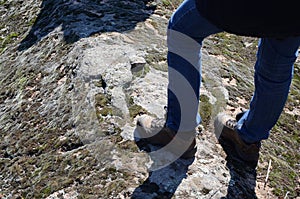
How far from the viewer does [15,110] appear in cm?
436

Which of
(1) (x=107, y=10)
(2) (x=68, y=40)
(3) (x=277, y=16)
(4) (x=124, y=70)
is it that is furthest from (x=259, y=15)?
(1) (x=107, y=10)

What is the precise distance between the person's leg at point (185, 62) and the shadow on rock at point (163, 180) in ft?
0.94

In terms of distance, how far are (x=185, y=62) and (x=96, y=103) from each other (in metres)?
1.05

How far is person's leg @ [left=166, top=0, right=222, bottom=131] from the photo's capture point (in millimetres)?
2987

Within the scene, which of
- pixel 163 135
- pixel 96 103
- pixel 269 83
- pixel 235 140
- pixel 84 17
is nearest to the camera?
pixel 269 83

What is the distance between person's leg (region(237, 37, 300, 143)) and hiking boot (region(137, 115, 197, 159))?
0.41 m

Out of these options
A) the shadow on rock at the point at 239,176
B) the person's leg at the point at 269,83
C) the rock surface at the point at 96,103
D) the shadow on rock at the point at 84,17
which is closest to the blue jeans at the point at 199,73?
the person's leg at the point at 269,83

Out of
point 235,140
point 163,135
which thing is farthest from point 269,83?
point 163,135

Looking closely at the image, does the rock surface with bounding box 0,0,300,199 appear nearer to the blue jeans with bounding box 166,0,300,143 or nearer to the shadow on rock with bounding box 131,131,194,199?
the shadow on rock with bounding box 131,131,194,199

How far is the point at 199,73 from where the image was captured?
130 inches

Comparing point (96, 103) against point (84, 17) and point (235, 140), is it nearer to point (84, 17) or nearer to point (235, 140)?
point (235, 140)

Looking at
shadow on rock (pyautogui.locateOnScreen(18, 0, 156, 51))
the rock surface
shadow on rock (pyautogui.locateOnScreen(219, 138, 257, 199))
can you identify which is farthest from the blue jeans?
shadow on rock (pyautogui.locateOnScreen(18, 0, 156, 51))

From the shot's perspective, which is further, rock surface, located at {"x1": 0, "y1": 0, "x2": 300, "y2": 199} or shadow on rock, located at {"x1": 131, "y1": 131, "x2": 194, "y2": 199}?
rock surface, located at {"x1": 0, "y1": 0, "x2": 300, "y2": 199}

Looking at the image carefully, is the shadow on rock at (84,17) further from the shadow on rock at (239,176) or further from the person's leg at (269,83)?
the person's leg at (269,83)
